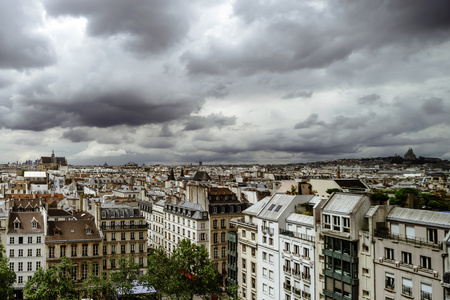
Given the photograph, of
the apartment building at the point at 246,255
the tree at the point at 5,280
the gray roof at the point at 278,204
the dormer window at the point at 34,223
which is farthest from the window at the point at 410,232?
the dormer window at the point at 34,223

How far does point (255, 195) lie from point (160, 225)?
1020 inches

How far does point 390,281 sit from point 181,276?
87.2 feet

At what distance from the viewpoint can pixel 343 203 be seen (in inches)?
1668

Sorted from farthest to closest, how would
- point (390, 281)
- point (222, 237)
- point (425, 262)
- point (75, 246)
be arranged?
point (222, 237) → point (75, 246) → point (390, 281) → point (425, 262)

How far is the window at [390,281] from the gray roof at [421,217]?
542cm

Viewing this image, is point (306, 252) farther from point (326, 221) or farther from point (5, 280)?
point (5, 280)

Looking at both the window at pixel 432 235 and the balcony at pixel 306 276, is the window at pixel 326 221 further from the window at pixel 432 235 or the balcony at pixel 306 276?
the window at pixel 432 235

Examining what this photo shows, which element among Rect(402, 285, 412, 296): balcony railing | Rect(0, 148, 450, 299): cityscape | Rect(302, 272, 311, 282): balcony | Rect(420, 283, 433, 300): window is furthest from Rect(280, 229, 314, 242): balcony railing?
Rect(420, 283, 433, 300): window

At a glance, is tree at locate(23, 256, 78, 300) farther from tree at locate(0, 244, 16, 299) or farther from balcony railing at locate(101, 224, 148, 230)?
balcony railing at locate(101, 224, 148, 230)

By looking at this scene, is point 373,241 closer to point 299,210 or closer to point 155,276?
point 299,210

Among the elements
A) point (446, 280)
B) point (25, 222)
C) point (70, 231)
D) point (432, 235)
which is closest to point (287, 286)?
point (432, 235)

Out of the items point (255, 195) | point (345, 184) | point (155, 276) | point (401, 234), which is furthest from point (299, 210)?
point (255, 195)

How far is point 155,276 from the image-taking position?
50188mm

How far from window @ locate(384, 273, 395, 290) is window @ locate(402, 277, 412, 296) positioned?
1066 mm
